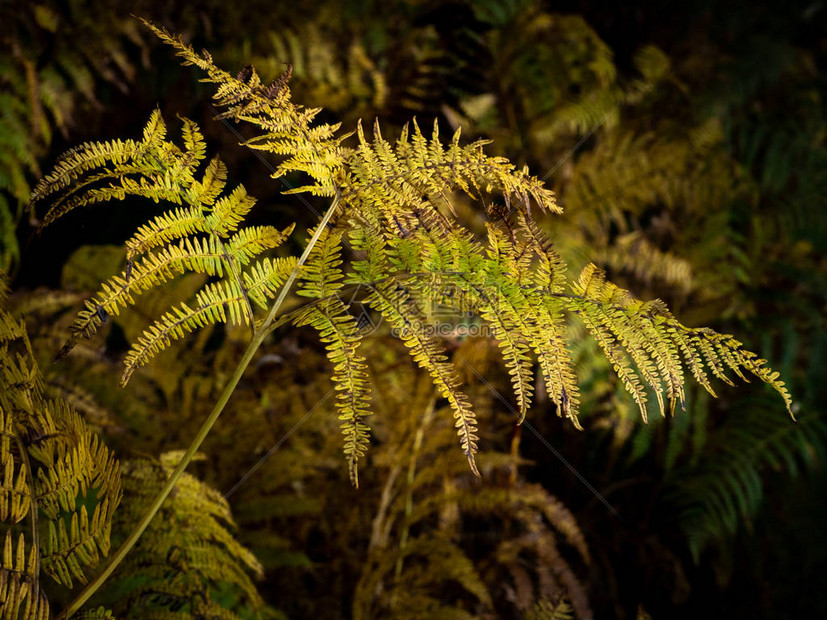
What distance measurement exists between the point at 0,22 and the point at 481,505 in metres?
2.26

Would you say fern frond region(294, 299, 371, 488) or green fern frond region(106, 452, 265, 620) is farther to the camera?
green fern frond region(106, 452, 265, 620)

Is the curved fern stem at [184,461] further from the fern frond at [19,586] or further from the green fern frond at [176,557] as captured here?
the green fern frond at [176,557]

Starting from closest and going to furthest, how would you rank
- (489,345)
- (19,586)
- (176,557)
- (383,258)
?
(19,586), (383,258), (176,557), (489,345)

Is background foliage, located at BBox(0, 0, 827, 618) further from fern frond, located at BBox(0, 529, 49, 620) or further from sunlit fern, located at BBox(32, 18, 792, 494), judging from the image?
sunlit fern, located at BBox(32, 18, 792, 494)

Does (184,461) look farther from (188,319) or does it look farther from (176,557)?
(176,557)

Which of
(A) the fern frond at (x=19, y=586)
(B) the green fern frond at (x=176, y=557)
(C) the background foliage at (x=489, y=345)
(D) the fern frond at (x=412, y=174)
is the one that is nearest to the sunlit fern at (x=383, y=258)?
(D) the fern frond at (x=412, y=174)

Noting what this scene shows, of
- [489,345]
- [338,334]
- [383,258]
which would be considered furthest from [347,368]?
[489,345]

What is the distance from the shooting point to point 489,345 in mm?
1831

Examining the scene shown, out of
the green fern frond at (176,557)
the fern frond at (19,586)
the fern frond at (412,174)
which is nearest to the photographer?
the fern frond at (19,586)

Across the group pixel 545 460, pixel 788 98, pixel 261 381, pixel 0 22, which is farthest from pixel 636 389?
pixel 788 98

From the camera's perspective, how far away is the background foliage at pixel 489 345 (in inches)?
66.2

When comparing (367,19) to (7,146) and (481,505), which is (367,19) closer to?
(7,146)

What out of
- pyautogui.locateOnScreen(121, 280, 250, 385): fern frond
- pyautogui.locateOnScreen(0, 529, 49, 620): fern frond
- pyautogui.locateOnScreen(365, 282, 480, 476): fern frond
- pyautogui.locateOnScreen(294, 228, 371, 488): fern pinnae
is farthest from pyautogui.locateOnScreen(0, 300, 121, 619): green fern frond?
pyautogui.locateOnScreen(365, 282, 480, 476): fern frond

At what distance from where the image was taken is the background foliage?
1.68 metres
